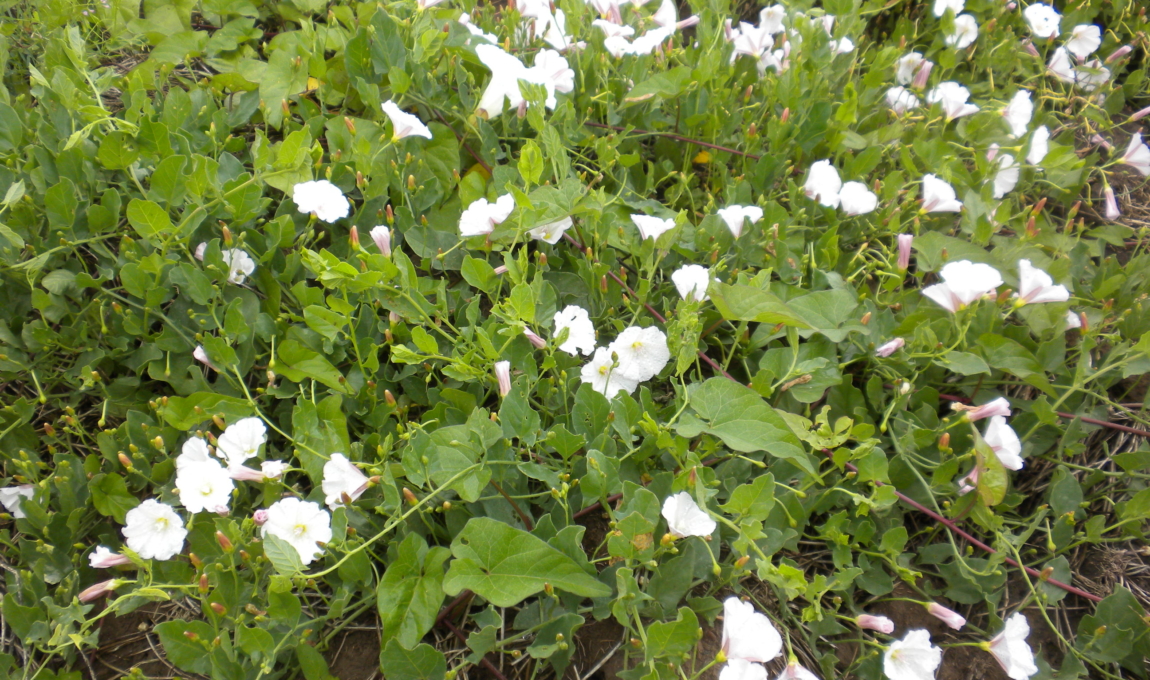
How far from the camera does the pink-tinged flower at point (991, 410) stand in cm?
145

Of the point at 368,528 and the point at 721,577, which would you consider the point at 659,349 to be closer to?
the point at 721,577

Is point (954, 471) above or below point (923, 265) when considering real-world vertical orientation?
below

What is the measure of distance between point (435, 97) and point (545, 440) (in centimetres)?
103

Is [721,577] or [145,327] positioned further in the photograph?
[145,327]

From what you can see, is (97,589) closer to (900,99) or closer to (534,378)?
(534,378)

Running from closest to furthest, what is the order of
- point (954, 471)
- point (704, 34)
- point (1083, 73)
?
point (954, 471) < point (704, 34) < point (1083, 73)

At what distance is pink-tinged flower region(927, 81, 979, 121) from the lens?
2.10m

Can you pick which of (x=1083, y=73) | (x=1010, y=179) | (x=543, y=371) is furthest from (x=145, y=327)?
(x=1083, y=73)

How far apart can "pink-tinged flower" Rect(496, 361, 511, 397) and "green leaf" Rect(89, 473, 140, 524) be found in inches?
29.8

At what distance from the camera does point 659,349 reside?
1466mm

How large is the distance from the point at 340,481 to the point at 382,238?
20.3 inches

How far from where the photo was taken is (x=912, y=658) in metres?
1.28

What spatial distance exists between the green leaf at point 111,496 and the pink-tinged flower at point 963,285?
5.63ft

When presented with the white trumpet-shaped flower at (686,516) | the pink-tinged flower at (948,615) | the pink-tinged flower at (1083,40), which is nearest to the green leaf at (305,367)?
the white trumpet-shaped flower at (686,516)
